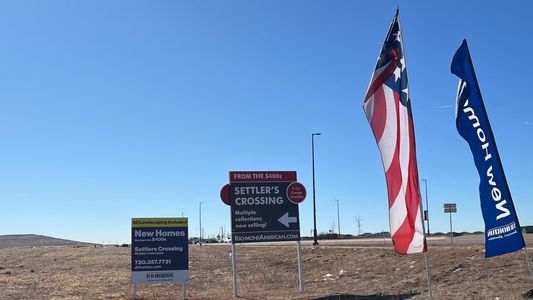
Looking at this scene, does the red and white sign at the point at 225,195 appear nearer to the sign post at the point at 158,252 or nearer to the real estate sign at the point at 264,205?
the real estate sign at the point at 264,205

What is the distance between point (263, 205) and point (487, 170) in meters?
11.0

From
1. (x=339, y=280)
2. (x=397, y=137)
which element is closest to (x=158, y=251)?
(x=339, y=280)

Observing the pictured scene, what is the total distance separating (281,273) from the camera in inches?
1051

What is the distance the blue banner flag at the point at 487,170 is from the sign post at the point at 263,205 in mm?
10475

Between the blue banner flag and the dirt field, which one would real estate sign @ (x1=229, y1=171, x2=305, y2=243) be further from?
the blue banner flag

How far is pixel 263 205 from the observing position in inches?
742

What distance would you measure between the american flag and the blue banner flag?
2.64 ft

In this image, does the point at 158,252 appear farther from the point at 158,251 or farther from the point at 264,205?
the point at 264,205

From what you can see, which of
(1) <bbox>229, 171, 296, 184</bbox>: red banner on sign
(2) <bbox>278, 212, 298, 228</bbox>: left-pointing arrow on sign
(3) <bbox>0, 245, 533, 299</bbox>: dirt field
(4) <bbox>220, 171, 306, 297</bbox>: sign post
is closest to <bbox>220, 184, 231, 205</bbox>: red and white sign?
(4) <bbox>220, 171, 306, 297</bbox>: sign post

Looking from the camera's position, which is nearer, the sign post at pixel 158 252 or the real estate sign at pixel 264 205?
the sign post at pixel 158 252

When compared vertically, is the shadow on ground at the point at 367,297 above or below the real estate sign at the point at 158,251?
below

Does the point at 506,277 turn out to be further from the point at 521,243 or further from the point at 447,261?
the point at 521,243

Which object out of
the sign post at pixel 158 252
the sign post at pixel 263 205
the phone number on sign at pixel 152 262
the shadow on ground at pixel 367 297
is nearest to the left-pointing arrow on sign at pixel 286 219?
the sign post at pixel 263 205

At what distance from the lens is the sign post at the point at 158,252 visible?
55.6ft
